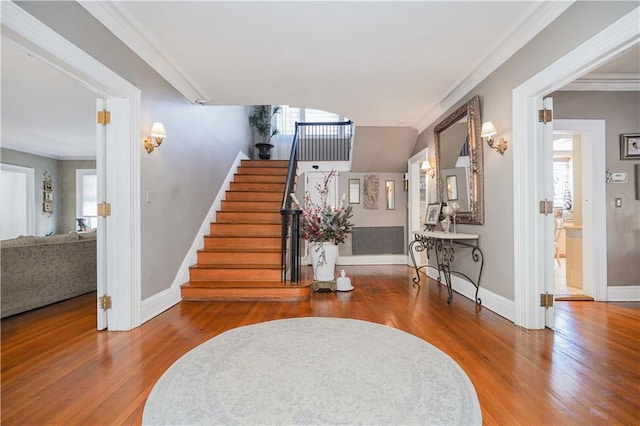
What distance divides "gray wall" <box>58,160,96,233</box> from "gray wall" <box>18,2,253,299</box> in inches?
199

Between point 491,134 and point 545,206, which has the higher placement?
point 491,134

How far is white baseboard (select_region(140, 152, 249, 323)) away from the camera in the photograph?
2889mm

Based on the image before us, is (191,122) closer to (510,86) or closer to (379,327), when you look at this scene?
(379,327)

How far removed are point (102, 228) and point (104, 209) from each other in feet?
0.54

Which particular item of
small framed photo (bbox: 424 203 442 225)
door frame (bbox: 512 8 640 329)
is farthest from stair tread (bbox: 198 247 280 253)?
door frame (bbox: 512 8 640 329)

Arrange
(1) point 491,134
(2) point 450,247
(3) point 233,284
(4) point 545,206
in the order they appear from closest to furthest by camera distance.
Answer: (4) point 545,206 < (1) point 491,134 < (3) point 233,284 < (2) point 450,247

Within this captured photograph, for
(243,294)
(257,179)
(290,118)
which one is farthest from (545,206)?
(290,118)

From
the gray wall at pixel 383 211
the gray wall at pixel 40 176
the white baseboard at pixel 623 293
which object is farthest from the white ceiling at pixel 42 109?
the white baseboard at pixel 623 293

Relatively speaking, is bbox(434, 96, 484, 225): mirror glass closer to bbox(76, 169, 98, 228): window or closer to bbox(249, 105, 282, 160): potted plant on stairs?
bbox(249, 105, 282, 160): potted plant on stairs

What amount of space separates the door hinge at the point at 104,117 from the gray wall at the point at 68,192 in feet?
20.1

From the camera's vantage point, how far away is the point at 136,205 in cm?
269

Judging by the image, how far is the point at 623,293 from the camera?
11.3 feet

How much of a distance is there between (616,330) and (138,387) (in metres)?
→ 3.61

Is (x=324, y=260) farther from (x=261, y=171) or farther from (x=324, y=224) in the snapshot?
(x=261, y=171)
